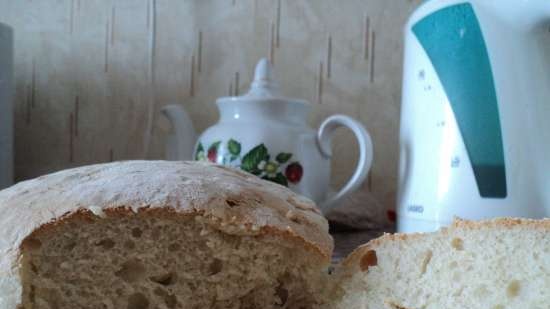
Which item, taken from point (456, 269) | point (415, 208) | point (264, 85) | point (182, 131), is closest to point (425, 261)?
point (456, 269)

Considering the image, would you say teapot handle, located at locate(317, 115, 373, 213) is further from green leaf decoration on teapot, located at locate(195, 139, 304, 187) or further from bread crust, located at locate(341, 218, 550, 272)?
bread crust, located at locate(341, 218, 550, 272)

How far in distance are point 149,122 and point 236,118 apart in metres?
0.48

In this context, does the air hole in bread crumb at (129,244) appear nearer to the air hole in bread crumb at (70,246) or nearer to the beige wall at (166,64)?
the air hole in bread crumb at (70,246)

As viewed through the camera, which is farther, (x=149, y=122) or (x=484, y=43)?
(x=149, y=122)

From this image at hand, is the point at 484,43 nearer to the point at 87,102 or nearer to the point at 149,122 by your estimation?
the point at 149,122

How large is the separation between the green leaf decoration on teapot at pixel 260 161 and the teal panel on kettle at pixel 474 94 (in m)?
0.39

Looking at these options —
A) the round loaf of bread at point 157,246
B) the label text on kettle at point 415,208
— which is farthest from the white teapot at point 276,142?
the round loaf of bread at point 157,246

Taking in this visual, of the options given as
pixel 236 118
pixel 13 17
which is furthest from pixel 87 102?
pixel 236 118

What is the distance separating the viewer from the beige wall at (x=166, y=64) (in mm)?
1604

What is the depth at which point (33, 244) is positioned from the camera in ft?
2.05

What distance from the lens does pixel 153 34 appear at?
162cm

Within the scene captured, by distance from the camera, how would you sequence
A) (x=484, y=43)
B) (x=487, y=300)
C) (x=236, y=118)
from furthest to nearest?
(x=236, y=118)
(x=484, y=43)
(x=487, y=300)

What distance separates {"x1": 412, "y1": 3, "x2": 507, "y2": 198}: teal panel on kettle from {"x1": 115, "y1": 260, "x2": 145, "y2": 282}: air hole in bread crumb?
0.64 meters

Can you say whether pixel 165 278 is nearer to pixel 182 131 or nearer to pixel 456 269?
pixel 456 269
